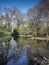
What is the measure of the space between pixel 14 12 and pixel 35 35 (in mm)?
4027

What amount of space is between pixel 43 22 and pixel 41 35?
216 cm

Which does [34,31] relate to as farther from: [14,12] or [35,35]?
[14,12]

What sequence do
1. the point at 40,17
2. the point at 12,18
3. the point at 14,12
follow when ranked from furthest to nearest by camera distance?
1. the point at 12,18
2. the point at 14,12
3. the point at 40,17

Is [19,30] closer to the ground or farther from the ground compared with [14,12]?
closer to the ground

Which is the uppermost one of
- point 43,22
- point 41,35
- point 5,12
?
point 5,12

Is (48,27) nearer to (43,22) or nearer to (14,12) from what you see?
(43,22)

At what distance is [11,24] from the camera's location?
23359mm

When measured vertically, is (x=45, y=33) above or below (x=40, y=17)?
below

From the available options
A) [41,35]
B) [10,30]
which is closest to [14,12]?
[10,30]

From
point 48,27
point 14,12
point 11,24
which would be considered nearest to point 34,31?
point 48,27

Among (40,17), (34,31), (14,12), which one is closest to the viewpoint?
(40,17)

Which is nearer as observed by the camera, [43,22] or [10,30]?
[43,22]

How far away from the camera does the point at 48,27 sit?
1794 centimetres

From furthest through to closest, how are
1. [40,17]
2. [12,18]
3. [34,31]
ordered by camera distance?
1. [12,18]
2. [34,31]
3. [40,17]
